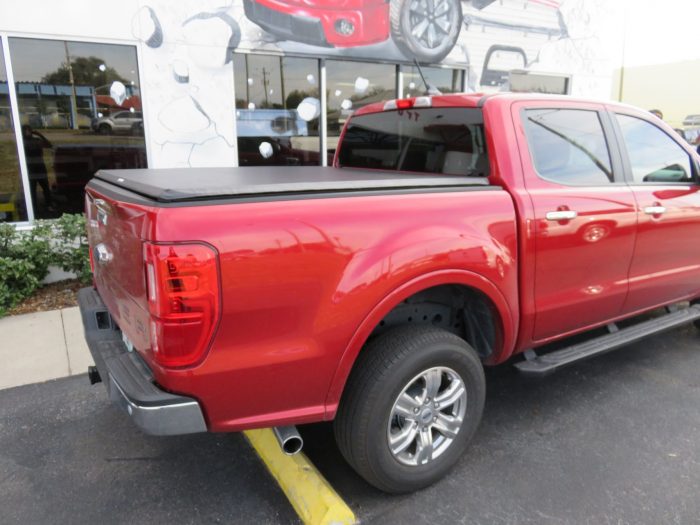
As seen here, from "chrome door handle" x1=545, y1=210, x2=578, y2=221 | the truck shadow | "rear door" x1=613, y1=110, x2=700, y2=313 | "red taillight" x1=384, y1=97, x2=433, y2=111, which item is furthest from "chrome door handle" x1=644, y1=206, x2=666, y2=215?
"red taillight" x1=384, y1=97, x2=433, y2=111

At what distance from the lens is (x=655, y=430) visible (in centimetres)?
317

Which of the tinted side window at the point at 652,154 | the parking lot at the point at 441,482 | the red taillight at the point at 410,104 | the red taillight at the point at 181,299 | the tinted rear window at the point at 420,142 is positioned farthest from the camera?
the tinted side window at the point at 652,154

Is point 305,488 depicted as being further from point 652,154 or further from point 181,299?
point 652,154

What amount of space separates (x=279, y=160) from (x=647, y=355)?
5.24 m

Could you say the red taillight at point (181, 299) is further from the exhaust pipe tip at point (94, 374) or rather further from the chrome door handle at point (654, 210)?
the chrome door handle at point (654, 210)

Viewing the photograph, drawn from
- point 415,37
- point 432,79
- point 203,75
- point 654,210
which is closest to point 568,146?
point 654,210

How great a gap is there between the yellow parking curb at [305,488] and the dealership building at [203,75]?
188 inches

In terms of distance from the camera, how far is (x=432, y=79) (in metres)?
8.70

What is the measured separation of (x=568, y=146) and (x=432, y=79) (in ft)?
19.7

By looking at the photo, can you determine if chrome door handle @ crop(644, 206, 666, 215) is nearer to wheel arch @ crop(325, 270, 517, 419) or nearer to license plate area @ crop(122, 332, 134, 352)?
wheel arch @ crop(325, 270, 517, 419)

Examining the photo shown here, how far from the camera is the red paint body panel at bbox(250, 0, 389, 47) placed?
7.09 meters

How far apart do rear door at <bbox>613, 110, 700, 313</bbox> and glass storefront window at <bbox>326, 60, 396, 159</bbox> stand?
15.4ft

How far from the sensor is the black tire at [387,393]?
2330 millimetres

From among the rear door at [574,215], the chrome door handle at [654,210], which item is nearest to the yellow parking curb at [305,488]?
the rear door at [574,215]
